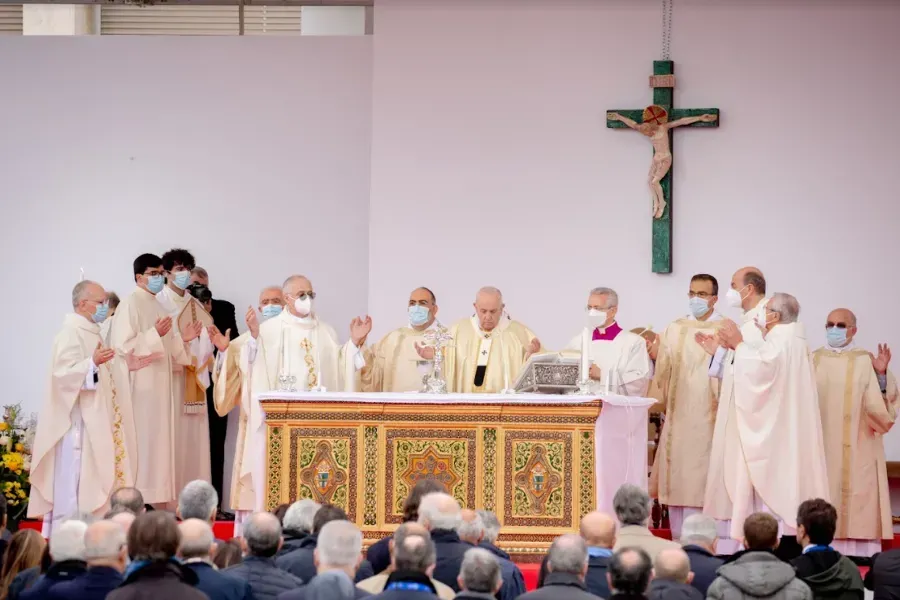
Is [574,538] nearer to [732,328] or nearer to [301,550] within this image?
[301,550]

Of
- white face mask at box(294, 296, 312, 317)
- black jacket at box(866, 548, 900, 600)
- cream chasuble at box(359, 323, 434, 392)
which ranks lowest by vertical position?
black jacket at box(866, 548, 900, 600)

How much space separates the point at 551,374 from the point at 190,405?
154 inches

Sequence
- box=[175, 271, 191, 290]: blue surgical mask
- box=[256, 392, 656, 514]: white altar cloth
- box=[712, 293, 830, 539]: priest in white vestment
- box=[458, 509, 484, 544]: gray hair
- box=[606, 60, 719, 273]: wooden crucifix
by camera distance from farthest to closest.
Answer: box=[606, 60, 719, 273]: wooden crucifix → box=[175, 271, 191, 290]: blue surgical mask → box=[712, 293, 830, 539]: priest in white vestment → box=[256, 392, 656, 514]: white altar cloth → box=[458, 509, 484, 544]: gray hair

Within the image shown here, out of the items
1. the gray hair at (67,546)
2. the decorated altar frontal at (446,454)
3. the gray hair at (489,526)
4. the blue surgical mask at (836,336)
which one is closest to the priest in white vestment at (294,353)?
the decorated altar frontal at (446,454)

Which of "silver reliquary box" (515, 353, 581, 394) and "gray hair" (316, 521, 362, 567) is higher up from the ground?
"silver reliquary box" (515, 353, 581, 394)

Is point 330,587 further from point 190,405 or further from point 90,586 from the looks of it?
point 190,405

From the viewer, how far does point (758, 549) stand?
23.6ft

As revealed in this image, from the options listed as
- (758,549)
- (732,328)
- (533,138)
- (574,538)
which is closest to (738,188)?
(533,138)

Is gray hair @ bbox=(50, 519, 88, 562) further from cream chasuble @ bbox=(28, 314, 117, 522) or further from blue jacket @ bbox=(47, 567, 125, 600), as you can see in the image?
cream chasuble @ bbox=(28, 314, 117, 522)

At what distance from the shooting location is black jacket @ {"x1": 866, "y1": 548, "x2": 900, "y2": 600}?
7312 millimetres

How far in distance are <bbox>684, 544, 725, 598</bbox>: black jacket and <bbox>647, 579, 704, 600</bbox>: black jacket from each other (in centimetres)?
51

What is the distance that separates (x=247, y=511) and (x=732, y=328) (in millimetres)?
3904

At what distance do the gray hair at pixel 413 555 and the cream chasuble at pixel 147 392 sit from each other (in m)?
5.94

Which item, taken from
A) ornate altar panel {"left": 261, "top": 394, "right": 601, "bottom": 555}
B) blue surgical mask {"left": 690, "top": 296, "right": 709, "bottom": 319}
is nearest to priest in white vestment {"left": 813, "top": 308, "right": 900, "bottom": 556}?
blue surgical mask {"left": 690, "top": 296, "right": 709, "bottom": 319}
